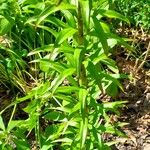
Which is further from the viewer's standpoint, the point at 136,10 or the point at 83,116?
the point at 136,10

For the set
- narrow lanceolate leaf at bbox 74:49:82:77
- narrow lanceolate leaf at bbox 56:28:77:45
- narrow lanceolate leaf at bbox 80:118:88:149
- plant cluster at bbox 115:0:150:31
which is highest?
narrow lanceolate leaf at bbox 56:28:77:45

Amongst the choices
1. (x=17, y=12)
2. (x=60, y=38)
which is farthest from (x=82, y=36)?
(x=17, y=12)

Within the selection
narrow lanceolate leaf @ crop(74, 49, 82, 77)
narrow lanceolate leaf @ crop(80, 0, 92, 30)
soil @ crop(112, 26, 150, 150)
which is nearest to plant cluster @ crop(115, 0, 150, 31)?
soil @ crop(112, 26, 150, 150)

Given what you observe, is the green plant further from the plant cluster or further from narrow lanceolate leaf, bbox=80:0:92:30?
the plant cluster

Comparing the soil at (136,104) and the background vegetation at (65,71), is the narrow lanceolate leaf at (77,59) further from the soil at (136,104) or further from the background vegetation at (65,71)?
the soil at (136,104)

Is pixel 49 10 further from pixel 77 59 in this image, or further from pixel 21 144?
pixel 21 144

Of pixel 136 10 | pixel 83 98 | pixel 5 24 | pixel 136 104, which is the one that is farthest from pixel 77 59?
pixel 136 10

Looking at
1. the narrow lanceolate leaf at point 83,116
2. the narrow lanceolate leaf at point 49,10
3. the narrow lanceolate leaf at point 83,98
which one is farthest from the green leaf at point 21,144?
the narrow lanceolate leaf at point 49,10

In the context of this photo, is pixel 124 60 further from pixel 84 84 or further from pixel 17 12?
pixel 84 84

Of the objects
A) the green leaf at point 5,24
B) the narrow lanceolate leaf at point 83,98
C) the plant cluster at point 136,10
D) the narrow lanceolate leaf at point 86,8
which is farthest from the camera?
the plant cluster at point 136,10
